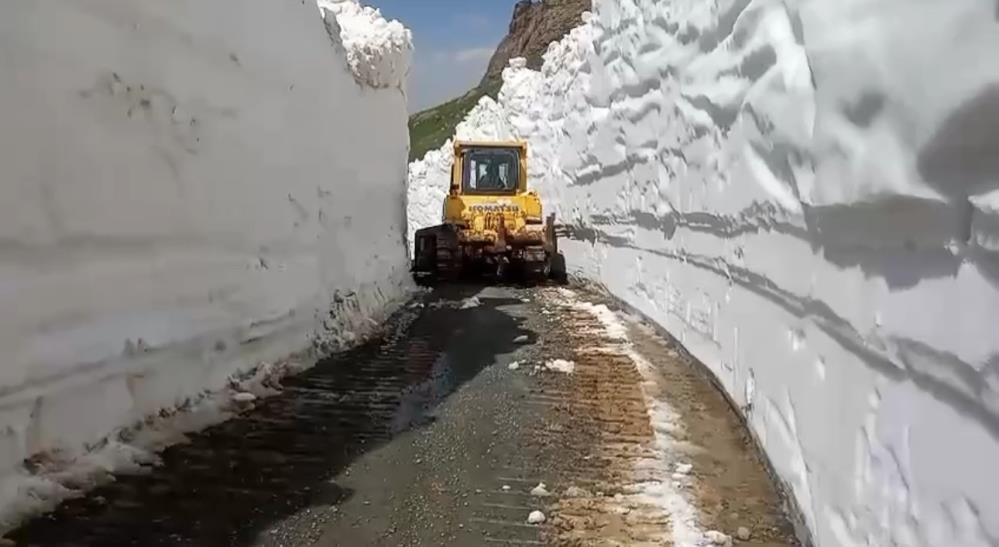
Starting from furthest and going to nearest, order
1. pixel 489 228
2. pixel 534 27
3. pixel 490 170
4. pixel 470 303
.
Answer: pixel 534 27, pixel 490 170, pixel 489 228, pixel 470 303

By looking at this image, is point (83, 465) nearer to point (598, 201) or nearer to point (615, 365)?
point (615, 365)

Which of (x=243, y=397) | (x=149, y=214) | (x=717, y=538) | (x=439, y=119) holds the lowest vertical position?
(x=717, y=538)

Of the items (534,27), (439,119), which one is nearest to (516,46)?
(534,27)

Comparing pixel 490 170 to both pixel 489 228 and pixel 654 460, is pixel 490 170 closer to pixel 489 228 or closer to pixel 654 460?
pixel 489 228

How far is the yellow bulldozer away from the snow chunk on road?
123 inches

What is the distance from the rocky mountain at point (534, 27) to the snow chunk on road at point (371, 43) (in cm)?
3169

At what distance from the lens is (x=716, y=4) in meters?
7.06

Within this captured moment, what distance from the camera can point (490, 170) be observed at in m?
18.0

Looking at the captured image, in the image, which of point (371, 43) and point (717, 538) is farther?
point (371, 43)

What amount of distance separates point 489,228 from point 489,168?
188cm

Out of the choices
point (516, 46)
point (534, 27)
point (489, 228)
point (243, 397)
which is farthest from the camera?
point (516, 46)

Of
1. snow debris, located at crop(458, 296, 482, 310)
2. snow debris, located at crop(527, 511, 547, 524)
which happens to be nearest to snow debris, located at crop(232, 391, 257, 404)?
snow debris, located at crop(527, 511, 547, 524)

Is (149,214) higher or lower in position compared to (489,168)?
lower

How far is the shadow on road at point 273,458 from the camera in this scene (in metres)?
4.07
